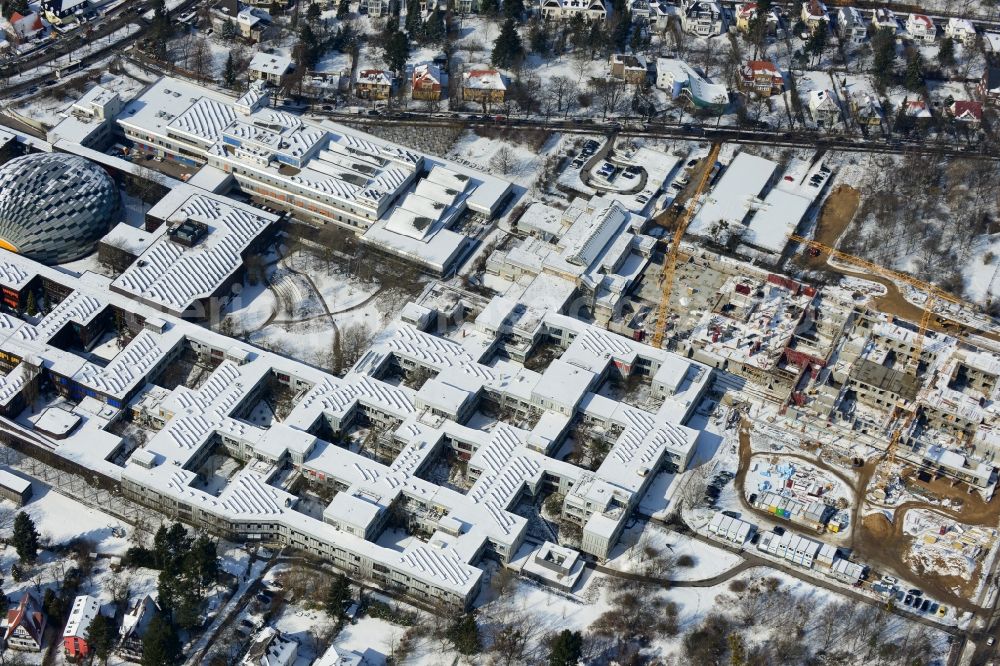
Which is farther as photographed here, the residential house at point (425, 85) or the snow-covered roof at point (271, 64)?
the snow-covered roof at point (271, 64)

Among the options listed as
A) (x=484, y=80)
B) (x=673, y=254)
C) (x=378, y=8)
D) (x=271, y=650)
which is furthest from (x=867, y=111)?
(x=271, y=650)

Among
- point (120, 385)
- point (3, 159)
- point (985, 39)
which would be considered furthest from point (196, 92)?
point (985, 39)

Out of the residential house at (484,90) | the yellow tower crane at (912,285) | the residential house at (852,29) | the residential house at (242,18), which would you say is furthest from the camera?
the residential house at (852,29)

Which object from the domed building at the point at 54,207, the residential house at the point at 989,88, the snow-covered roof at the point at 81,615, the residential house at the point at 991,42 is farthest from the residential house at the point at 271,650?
the residential house at the point at 991,42

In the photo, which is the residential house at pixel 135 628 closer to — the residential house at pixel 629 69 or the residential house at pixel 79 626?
the residential house at pixel 79 626

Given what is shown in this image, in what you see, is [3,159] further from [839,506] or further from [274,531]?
[839,506]

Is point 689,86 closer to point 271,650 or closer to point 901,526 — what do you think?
point 901,526
